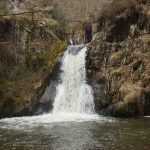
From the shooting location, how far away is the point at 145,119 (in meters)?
26.5

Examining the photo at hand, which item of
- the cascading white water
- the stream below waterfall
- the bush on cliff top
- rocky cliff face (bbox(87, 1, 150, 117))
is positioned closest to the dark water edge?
the stream below waterfall

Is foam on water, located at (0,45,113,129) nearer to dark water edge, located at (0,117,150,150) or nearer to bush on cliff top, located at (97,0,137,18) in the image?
dark water edge, located at (0,117,150,150)

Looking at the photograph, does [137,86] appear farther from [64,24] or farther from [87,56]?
[64,24]

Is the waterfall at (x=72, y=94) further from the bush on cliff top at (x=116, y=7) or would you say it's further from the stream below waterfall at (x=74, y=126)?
the bush on cliff top at (x=116, y=7)

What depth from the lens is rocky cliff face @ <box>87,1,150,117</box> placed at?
2870 centimetres

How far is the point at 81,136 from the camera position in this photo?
67.8ft

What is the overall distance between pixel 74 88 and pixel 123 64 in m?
4.37

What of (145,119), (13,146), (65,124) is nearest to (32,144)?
(13,146)

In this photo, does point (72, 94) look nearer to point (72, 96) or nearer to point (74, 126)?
point (72, 96)

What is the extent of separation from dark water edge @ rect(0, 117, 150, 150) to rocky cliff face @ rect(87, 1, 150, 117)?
3332 millimetres

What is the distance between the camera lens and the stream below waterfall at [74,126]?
18.7 meters

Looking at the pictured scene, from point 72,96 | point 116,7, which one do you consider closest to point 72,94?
point 72,96

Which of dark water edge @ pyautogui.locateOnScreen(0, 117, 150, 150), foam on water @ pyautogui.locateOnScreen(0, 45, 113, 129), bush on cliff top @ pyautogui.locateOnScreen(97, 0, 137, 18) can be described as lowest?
dark water edge @ pyautogui.locateOnScreen(0, 117, 150, 150)

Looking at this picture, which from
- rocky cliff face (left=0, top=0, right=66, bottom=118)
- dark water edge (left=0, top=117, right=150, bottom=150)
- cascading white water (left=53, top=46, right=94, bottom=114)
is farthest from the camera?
rocky cliff face (left=0, top=0, right=66, bottom=118)
